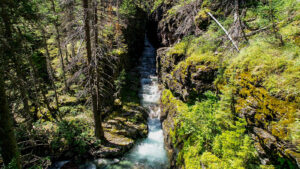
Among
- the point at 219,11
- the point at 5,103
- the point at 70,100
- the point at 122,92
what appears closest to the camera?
the point at 5,103

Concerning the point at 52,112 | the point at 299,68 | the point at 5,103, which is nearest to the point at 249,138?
the point at 299,68

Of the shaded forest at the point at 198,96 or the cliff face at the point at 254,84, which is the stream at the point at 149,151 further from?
the cliff face at the point at 254,84

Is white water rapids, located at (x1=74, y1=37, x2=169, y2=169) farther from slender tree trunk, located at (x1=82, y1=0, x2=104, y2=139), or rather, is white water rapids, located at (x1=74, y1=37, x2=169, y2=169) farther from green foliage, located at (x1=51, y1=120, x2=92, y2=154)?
slender tree trunk, located at (x1=82, y1=0, x2=104, y2=139)

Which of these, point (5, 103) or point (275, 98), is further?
point (5, 103)

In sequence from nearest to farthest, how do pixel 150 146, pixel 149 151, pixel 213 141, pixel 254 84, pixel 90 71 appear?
pixel 254 84 < pixel 213 141 < pixel 90 71 < pixel 149 151 < pixel 150 146

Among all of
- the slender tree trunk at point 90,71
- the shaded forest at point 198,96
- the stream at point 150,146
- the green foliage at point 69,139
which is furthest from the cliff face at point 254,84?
the green foliage at point 69,139

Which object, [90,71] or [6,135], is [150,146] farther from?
[6,135]

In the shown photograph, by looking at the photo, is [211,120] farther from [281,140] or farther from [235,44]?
[235,44]

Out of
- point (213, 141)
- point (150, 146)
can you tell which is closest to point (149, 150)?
point (150, 146)

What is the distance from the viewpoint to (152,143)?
34.6 ft

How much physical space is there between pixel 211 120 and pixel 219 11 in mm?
7050

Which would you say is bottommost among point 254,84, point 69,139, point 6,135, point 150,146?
point 150,146

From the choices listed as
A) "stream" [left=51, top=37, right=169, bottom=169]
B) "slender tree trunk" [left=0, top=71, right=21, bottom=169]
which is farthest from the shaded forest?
"stream" [left=51, top=37, right=169, bottom=169]

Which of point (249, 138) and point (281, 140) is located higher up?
point (281, 140)
